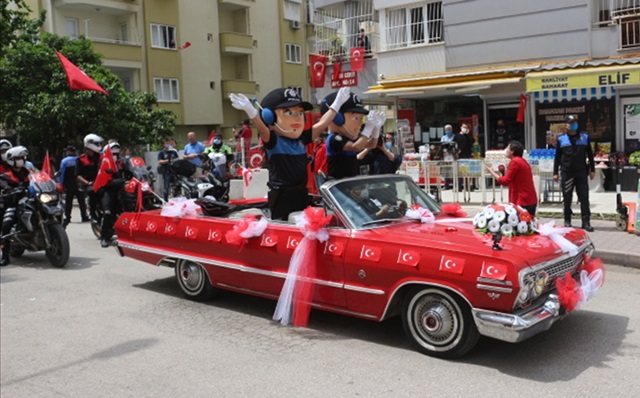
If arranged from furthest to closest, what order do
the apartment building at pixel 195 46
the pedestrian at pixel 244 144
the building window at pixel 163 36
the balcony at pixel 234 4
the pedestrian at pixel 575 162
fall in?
the balcony at pixel 234 4
the building window at pixel 163 36
the apartment building at pixel 195 46
the pedestrian at pixel 244 144
the pedestrian at pixel 575 162

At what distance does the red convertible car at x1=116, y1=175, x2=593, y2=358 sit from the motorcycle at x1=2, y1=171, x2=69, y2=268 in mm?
3244

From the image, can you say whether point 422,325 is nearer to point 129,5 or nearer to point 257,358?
point 257,358

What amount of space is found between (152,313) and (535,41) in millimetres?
14569

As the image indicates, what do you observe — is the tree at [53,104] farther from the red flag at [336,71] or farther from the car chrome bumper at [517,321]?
the car chrome bumper at [517,321]

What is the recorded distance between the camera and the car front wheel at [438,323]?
4773 mm

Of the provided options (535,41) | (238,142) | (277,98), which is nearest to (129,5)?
(238,142)

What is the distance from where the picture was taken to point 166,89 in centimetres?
3325

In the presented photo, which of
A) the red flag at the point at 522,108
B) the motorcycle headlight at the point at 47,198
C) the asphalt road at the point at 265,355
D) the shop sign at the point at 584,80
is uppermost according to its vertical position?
the shop sign at the point at 584,80

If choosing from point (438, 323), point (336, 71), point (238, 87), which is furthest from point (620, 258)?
point (238, 87)

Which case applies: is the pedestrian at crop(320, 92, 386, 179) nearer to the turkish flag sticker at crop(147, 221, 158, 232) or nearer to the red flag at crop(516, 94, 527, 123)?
the turkish flag sticker at crop(147, 221, 158, 232)

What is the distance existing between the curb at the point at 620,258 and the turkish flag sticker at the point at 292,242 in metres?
4.93

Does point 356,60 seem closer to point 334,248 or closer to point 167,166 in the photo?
point 167,166

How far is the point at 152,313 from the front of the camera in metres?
6.60

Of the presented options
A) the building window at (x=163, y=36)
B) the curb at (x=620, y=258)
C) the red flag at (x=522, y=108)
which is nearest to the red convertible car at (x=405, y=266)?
the curb at (x=620, y=258)
